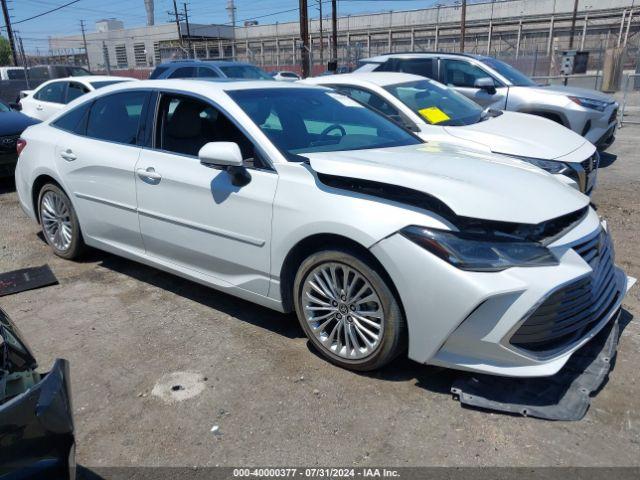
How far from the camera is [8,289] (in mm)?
4602

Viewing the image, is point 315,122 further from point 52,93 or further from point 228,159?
point 52,93

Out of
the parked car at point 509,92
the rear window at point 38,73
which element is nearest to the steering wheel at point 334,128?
the parked car at point 509,92

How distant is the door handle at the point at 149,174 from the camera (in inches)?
157

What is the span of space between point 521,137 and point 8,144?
6.93m

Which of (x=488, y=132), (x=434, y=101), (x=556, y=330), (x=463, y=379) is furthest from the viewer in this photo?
(x=434, y=101)

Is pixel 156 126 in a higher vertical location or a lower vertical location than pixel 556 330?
higher

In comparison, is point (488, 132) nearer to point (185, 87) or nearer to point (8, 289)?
point (185, 87)

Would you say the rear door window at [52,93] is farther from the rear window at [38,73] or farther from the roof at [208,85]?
the rear window at [38,73]

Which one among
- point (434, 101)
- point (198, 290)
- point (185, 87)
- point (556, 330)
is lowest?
point (198, 290)

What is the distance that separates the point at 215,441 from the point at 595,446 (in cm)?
180

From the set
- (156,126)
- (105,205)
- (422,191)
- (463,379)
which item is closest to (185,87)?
(156,126)

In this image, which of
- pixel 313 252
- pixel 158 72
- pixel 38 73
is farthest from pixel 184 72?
pixel 38 73

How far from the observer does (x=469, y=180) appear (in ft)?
10.2

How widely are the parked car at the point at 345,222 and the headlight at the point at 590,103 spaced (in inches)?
221
